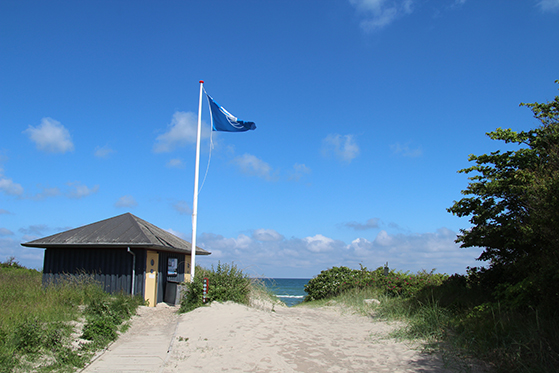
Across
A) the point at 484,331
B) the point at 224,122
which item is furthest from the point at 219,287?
the point at 484,331

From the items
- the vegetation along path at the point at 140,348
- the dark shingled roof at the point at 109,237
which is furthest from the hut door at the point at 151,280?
the vegetation along path at the point at 140,348

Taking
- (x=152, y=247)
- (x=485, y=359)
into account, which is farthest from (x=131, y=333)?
(x=485, y=359)

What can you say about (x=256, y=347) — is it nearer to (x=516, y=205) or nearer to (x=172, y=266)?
(x=516, y=205)

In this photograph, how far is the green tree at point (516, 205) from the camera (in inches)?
339

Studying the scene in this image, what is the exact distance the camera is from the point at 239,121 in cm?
1633

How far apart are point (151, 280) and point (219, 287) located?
3.95m

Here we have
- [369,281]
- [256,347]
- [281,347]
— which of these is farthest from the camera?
[369,281]

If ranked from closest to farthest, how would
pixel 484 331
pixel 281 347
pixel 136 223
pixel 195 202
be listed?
pixel 484 331, pixel 281 347, pixel 195 202, pixel 136 223

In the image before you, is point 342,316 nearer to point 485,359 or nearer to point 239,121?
point 485,359

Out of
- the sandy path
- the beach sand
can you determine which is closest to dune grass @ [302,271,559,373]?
the beach sand

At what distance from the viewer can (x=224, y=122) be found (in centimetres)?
1648

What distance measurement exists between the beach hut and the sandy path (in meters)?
4.62

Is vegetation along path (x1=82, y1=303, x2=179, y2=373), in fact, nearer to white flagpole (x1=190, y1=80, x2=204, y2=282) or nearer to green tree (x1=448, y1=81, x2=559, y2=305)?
white flagpole (x1=190, y1=80, x2=204, y2=282)

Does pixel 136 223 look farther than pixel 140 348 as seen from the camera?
Yes
